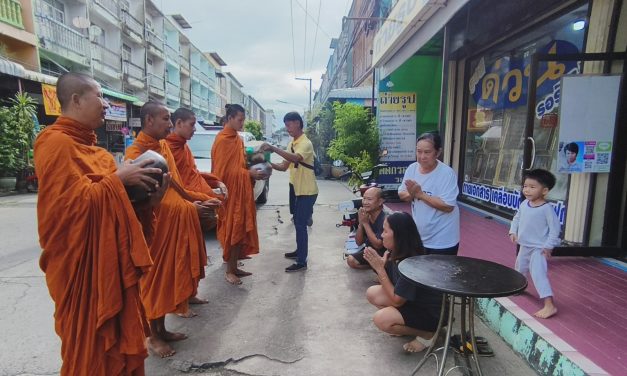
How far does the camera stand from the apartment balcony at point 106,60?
1772 cm

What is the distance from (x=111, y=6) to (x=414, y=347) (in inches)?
906

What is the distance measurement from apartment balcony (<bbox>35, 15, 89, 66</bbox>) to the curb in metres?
16.9

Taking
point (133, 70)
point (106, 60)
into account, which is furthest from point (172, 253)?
point (133, 70)

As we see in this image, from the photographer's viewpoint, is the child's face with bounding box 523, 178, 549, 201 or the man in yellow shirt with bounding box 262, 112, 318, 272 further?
the man in yellow shirt with bounding box 262, 112, 318, 272

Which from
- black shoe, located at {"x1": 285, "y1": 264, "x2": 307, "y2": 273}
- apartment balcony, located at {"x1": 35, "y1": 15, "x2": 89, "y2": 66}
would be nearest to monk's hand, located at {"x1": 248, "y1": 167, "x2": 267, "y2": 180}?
black shoe, located at {"x1": 285, "y1": 264, "x2": 307, "y2": 273}

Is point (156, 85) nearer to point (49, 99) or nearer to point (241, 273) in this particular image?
point (49, 99)

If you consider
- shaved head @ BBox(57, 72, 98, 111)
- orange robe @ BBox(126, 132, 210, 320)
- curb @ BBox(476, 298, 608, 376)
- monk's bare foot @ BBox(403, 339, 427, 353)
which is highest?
shaved head @ BBox(57, 72, 98, 111)

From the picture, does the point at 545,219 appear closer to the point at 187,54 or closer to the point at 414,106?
the point at 414,106

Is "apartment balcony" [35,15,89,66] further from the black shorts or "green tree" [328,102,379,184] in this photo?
the black shorts

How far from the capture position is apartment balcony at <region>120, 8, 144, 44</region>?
20781 millimetres

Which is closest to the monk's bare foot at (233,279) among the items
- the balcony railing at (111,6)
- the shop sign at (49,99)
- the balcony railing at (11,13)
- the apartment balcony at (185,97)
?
the shop sign at (49,99)

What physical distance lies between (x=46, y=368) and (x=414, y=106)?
6.60 meters

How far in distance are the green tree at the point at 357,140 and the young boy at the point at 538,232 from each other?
4.00m

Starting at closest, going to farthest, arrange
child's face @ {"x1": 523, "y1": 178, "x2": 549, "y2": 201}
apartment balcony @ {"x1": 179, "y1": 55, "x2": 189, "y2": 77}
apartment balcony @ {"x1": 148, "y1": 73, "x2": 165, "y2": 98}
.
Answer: child's face @ {"x1": 523, "y1": 178, "x2": 549, "y2": 201} → apartment balcony @ {"x1": 148, "y1": 73, "x2": 165, "y2": 98} → apartment balcony @ {"x1": 179, "y1": 55, "x2": 189, "y2": 77}
